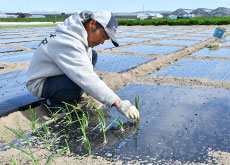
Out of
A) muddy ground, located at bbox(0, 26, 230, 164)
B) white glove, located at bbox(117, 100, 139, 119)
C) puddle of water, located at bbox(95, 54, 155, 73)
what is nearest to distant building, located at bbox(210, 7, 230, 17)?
muddy ground, located at bbox(0, 26, 230, 164)

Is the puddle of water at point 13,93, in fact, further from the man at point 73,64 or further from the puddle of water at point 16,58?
the puddle of water at point 16,58

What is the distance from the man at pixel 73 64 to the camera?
1680 mm

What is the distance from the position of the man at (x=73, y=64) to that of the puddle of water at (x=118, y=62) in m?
1.26

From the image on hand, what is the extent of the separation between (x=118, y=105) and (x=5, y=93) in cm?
112

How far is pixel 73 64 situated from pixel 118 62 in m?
1.94

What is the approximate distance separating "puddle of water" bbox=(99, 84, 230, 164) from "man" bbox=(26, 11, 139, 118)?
0.19 metres

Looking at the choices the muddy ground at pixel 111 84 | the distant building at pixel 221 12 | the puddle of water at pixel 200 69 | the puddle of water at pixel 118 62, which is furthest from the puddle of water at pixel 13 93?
the distant building at pixel 221 12

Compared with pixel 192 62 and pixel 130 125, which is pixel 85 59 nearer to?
pixel 130 125

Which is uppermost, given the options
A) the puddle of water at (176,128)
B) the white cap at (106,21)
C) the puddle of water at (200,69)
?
the white cap at (106,21)

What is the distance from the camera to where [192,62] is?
3.60 meters

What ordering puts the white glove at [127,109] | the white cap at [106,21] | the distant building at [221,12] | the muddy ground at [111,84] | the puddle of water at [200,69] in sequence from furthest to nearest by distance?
the distant building at [221,12] < the puddle of water at [200,69] < the white cap at [106,21] < the white glove at [127,109] < the muddy ground at [111,84]

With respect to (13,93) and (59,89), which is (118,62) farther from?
(59,89)

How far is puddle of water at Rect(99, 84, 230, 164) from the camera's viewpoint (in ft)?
4.38

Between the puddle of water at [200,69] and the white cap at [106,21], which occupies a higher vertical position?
the white cap at [106,21]
